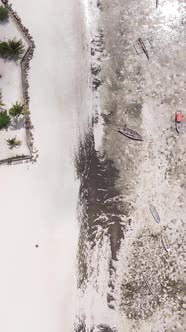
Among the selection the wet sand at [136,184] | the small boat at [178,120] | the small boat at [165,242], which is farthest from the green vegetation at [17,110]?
the small boat at [165,242]

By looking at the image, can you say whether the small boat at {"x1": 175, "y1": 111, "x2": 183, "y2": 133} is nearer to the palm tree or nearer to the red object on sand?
the red object on sand

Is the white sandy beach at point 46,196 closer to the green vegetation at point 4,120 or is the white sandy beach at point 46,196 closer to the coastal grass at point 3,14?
the coastal grass at point 3,14

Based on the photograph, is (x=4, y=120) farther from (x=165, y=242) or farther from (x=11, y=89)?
(x=165, y=242)

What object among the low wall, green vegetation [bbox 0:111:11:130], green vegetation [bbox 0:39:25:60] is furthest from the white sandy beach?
green vegetation [bbox 0:111:11:130]

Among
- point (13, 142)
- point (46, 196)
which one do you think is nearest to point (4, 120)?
point (13, 142)

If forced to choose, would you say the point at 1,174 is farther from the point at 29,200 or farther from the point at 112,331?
the point at 112,331
